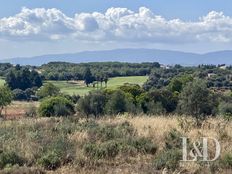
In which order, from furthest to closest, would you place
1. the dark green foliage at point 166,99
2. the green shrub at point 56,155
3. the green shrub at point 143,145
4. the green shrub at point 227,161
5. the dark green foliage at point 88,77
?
the dark green foliage at point 88,77 → the dark green foliage at point 166,99 → the green shrub at point 143,145 → the green shrub at point 56,155 → the green shrub at point 227,161

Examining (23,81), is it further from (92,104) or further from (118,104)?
(118,104)

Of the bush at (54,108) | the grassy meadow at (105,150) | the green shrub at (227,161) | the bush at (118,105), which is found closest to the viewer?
the grassy meadow at (105,150)

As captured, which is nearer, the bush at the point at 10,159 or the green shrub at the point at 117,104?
the bush at the point at 10,159

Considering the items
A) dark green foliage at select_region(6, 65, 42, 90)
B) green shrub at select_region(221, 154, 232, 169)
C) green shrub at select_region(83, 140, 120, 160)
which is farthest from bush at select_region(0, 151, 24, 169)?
dark green foliage at select_region(6, 65, 42, 90)

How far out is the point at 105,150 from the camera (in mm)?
9648

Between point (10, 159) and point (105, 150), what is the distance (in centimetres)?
200

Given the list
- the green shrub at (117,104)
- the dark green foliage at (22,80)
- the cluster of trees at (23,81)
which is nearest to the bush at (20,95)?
the cluster of trees at (23,81)

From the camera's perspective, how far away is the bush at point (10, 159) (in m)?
8.77

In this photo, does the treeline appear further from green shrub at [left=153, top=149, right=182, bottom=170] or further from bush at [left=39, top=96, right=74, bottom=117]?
green shrub at [left=153, top=149, right=182, bottom=170]

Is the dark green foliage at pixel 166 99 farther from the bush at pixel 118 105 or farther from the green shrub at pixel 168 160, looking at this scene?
the green shrub at pixel 168 160

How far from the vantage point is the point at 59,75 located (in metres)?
112

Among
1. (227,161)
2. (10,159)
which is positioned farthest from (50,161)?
(227,161)

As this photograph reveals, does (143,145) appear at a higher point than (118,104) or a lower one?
higher

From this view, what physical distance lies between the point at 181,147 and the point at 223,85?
69.5m
